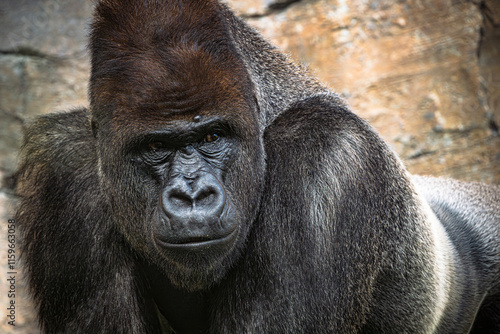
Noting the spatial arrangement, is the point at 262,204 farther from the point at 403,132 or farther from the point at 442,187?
the point at 403,132

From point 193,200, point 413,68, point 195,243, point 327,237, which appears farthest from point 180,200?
point 413,68

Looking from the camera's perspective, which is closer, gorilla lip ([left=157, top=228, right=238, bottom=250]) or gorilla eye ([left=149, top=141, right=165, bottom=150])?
gorilla lip ([left=157, top=228, right=238, bottom=250])

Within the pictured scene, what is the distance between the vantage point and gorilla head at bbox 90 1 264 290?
2977 millimetres

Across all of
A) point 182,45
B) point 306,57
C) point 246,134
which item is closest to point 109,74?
point 182,45

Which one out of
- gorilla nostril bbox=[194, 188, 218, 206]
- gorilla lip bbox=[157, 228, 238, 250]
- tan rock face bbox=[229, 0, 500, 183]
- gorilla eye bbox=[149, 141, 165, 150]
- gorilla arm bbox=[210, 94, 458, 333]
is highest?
gorilla eye bbox=[149, 141, 165, 150]

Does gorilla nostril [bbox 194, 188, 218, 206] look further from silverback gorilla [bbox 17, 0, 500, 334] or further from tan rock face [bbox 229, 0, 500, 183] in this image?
tan rock face [bbox 229, 0, 500, 183]

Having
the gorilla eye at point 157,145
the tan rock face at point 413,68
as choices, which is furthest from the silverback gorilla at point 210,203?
the tan rock face at point 413,68

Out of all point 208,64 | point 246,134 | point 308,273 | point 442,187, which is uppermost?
point 208,64

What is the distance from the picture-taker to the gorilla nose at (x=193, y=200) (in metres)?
2.89

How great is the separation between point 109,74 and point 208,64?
527 mm

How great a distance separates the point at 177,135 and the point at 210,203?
0.42 m

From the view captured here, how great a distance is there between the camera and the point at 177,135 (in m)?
3.10

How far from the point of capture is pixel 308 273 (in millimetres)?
3285

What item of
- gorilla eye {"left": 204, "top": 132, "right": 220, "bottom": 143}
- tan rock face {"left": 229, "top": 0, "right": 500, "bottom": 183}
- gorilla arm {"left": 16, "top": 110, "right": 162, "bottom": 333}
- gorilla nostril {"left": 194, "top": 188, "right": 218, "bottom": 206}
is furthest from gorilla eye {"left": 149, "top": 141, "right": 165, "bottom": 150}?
tan rock face {"left": 229, "top": 0, "right": 500, "bottom": 183}
